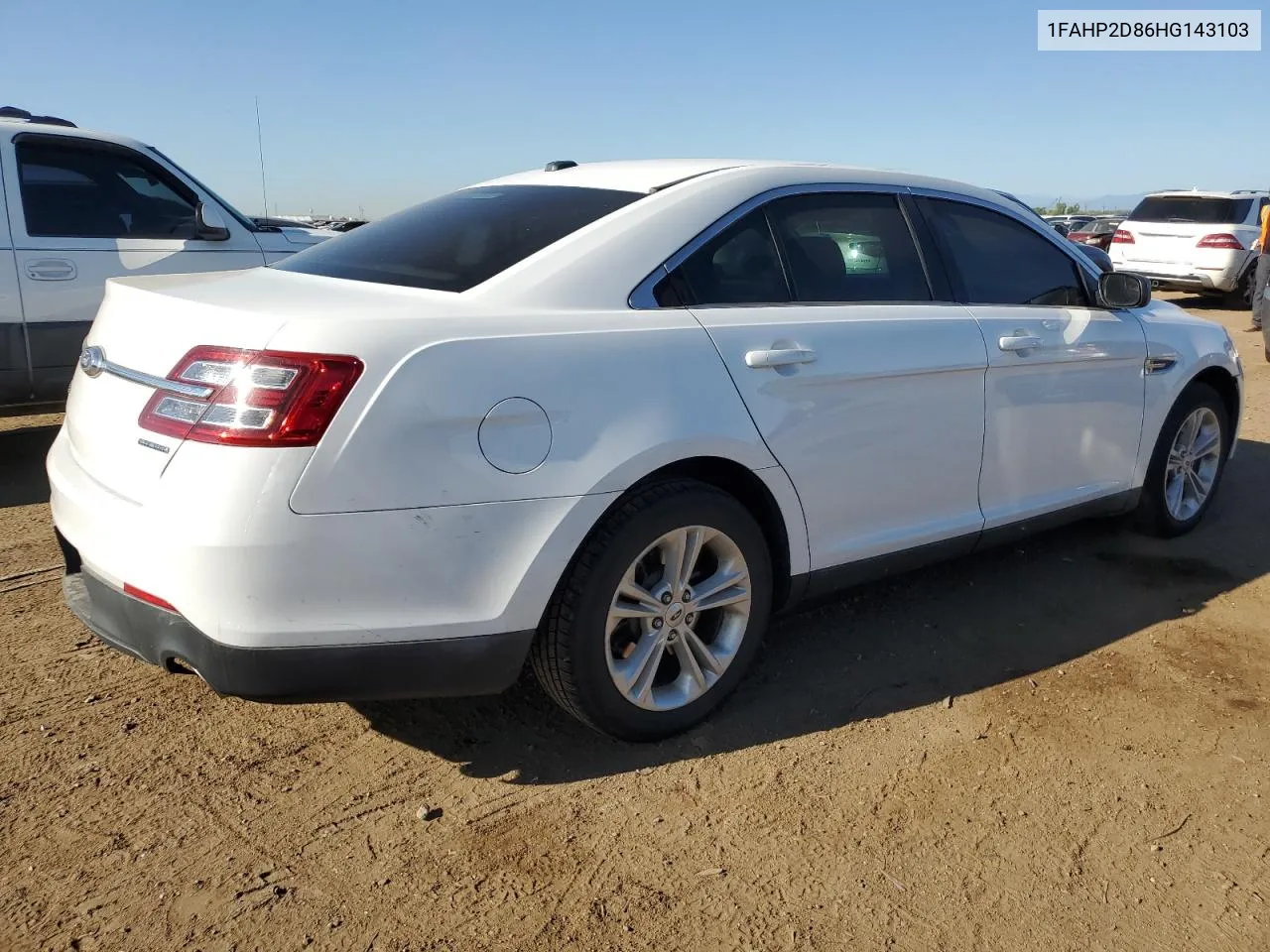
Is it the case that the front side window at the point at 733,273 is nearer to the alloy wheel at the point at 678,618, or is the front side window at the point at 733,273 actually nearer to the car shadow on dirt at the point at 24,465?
the alloy wheel at the point at 678,618

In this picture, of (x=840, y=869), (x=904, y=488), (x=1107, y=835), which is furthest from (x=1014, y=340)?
(x=840, y=869)

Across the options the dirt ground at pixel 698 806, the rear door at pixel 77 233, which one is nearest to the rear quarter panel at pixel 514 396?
the dirt ground at pixel 698 806

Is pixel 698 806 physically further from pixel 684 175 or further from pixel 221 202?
pixel 221 202

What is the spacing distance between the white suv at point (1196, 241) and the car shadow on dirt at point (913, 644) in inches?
425

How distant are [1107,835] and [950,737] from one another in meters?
0.55

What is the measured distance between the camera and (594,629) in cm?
272

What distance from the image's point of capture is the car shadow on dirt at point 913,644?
300cm

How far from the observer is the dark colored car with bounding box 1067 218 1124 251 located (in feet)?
75.4

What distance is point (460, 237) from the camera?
311 centimetres

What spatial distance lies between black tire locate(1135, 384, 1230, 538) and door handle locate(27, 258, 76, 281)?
5529 mm

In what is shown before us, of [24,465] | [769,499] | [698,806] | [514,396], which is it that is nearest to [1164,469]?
[769,499]

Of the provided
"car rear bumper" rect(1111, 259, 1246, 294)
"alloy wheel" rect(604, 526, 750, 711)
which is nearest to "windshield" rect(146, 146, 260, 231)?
"alloy wheel" rect(604, 526, 750, 711)

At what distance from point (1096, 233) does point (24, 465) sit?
25368 mm

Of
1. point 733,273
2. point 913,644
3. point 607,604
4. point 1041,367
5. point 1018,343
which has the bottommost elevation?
point 913,644
